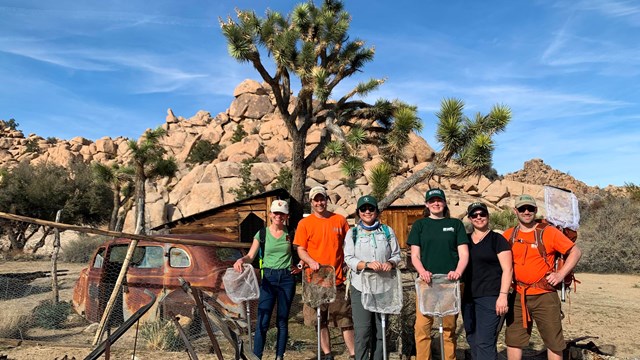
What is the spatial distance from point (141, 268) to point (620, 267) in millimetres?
15794

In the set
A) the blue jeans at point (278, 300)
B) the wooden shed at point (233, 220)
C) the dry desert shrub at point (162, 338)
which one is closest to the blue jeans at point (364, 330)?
the blue jeans at point (278, 300)

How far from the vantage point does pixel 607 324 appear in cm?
743

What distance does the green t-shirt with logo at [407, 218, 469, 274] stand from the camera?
12.6ft

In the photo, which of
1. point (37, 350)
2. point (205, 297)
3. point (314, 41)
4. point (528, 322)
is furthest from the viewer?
point (314, 41)

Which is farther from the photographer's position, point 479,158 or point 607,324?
point 479,158

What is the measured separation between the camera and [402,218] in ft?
70.5

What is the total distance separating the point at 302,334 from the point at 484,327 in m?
3.10

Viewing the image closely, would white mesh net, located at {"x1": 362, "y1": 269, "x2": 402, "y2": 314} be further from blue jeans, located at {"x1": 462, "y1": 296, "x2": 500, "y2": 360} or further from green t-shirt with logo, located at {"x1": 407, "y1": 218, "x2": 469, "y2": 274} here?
blue jeans, located at {"x1": 462, "y1": 296, "x2": 500, "y2": 360}

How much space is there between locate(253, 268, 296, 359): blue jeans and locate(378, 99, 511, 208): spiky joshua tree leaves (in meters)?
7.45

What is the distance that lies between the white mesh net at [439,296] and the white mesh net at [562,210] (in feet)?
5.83

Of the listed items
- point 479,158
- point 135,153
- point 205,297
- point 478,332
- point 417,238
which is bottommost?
point 478,332

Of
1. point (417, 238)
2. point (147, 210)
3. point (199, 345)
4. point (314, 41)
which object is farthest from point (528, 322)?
point (147, 210)

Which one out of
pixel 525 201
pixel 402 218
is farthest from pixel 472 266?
pixel 402 218

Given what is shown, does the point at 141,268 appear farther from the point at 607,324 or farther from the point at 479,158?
the point at 479,158
